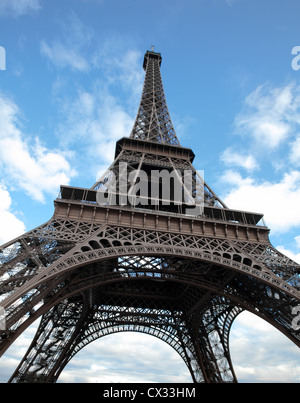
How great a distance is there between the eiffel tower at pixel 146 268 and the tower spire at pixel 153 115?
276 mm

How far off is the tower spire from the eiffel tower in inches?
10.9

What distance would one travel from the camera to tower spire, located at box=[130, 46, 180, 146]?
29.7 m

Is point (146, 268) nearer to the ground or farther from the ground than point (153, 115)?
nearer to the ground

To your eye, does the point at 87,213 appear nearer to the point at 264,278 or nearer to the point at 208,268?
the point at 208,268

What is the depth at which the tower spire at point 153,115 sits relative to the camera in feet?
97.5

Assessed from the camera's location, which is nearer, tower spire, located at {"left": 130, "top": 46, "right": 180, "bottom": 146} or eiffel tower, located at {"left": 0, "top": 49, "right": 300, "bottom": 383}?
eiffel tower, located at {"left": 0, "top": 49, "right": 300, "bottom": 383}

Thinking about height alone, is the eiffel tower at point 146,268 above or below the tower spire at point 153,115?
below

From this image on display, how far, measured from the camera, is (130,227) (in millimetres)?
17531

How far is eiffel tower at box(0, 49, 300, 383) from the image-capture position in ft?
48.0

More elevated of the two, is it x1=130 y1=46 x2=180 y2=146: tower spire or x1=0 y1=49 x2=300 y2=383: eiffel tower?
x1=130 y1=46 x2=180 y2=146: tower spire

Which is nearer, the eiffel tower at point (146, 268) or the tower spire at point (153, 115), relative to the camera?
the eiffel tower at point (146, 268)

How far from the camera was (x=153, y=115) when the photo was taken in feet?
109

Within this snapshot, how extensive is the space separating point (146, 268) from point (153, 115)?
66.2 feet
